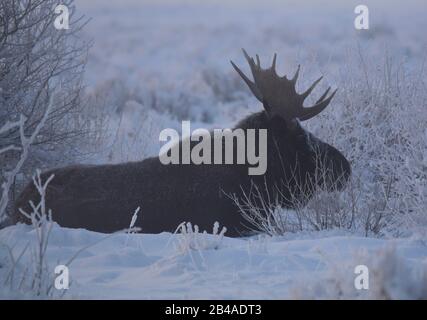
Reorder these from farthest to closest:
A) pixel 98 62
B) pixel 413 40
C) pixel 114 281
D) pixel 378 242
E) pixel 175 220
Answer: pixel 98 62 → pixel 413 40 → pixel 175 220 → pixel 378 242 → pixel 114 281

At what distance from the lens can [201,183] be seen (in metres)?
7.26

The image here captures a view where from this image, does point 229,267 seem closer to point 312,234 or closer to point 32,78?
point 312,234

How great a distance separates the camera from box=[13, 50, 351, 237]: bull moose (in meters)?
6.99

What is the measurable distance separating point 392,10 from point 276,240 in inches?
1903

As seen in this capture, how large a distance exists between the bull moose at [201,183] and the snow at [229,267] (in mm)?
696

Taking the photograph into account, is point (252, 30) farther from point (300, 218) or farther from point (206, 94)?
point (300, 218)

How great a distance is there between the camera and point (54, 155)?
347 inches

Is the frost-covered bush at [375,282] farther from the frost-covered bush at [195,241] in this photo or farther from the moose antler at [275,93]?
the moose antler at [275,93]

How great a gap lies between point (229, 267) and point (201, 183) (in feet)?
6.56

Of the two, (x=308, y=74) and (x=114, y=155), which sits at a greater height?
(x=308, y=74)

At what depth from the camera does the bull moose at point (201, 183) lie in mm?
6992

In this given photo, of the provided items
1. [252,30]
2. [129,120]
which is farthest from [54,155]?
[252,30]

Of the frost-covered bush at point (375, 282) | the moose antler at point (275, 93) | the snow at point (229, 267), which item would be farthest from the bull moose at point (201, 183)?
the frost-covered bush at point (375, 282)

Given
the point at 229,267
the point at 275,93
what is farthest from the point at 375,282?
the point at 275,93
